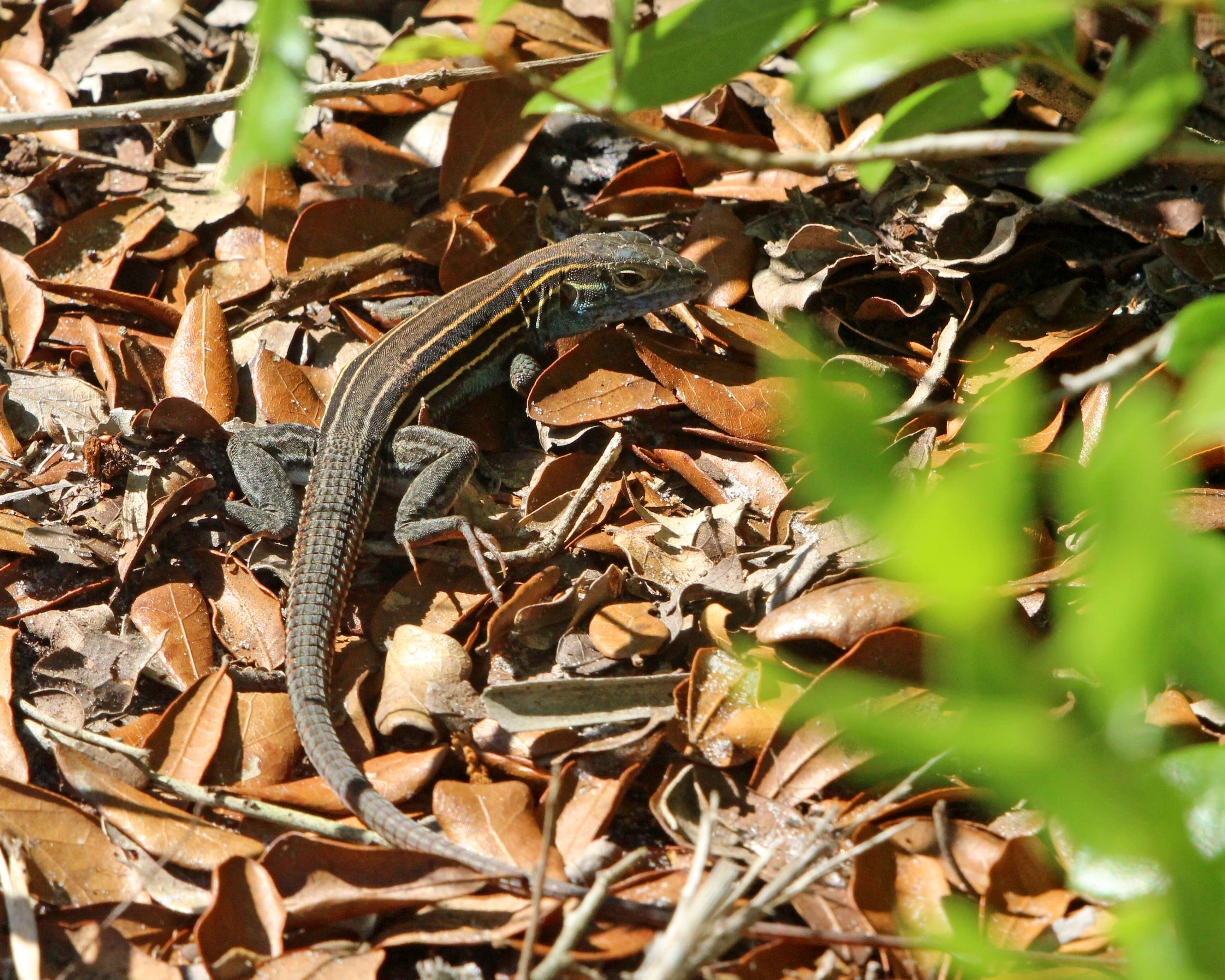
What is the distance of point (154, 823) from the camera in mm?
Result: 2797

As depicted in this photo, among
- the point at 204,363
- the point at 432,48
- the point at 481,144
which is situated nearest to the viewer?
the point at 432,48

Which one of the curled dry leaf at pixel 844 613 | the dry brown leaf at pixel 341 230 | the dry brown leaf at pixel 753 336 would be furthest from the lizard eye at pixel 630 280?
the curled dry leaf at pixel 844 613

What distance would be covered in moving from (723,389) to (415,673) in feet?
5.40

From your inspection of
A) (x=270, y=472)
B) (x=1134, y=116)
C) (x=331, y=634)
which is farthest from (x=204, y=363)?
(x=1134, y=116)

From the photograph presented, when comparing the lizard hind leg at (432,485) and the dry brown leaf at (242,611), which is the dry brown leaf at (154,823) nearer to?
the dry brown leaf at (242,611)

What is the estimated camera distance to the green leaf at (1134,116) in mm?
1373

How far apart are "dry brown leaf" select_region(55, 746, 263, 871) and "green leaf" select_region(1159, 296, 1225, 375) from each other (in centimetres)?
265

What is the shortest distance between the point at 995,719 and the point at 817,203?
11.7 ft

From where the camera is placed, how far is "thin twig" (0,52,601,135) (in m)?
3.31

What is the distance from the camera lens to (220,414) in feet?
13.1

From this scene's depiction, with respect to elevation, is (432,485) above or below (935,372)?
below

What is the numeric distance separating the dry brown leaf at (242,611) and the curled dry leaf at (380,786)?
52cm

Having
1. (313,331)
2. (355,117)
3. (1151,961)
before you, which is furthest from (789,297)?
(1151,961)

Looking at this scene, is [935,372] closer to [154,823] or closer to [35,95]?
[154,823]
